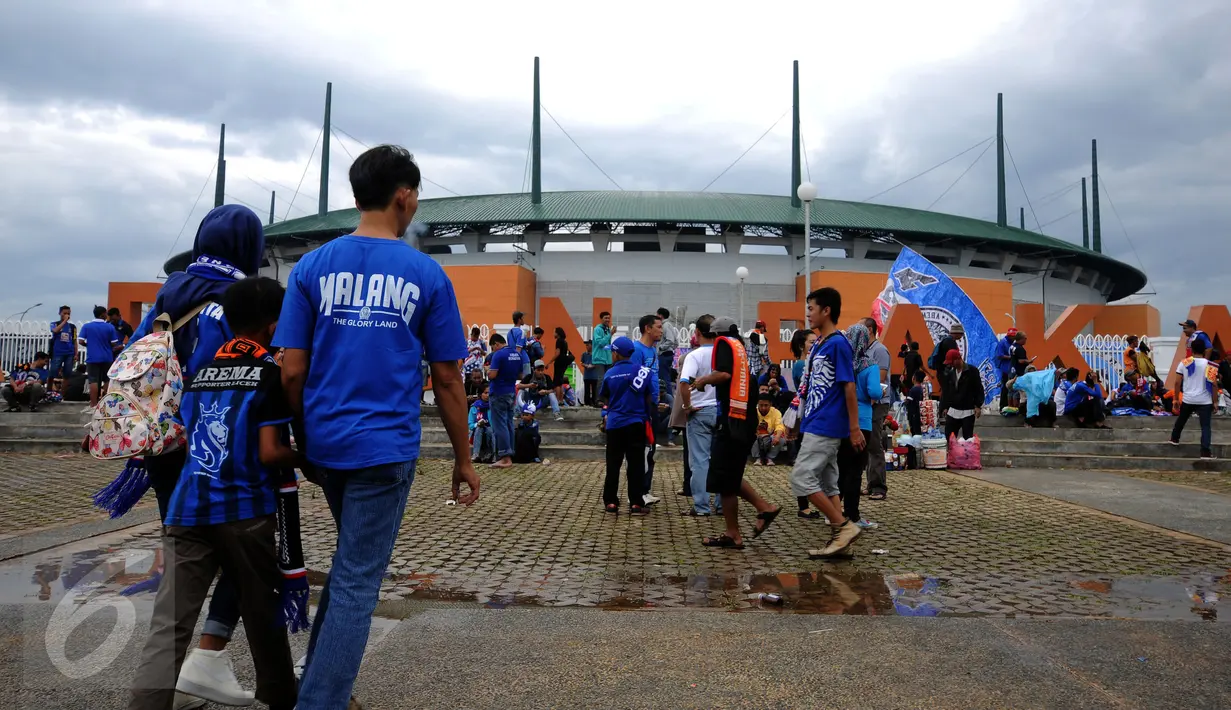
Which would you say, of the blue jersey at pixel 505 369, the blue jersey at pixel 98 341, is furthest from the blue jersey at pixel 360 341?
the blue jersey at pixel 98 341

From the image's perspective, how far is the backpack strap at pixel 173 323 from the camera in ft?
9.15

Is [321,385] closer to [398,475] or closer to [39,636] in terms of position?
[398,475]

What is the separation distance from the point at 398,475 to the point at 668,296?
32.9 meters

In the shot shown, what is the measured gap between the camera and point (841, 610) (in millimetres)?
4273

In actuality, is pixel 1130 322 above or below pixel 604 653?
above

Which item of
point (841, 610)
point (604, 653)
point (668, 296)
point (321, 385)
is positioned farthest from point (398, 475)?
point (668, 296)

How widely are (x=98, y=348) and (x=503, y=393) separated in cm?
767

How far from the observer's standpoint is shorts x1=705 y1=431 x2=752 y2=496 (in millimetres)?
5754

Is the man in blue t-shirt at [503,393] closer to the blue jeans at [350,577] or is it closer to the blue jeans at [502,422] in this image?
the blue jeans at [502,422]

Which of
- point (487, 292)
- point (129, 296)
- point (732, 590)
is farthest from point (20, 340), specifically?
point (732, 590)

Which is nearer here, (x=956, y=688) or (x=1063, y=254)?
(x=956, y=688)

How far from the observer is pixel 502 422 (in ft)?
38.9

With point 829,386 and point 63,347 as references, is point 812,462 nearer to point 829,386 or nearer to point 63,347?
point 829,386

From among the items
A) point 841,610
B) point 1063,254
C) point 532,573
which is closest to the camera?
point 841,610
